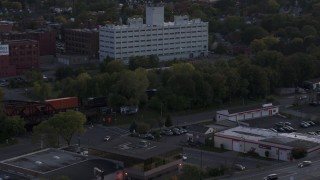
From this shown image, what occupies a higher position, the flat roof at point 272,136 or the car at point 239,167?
the flat roof at point 272,136

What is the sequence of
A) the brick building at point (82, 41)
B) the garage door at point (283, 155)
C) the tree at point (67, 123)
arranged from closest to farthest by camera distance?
the garage door at point (283, 155)
the tree at point (67, 123)
the brick building at point (82, 41)

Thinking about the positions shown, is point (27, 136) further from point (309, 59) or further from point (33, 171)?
point (309, 59)

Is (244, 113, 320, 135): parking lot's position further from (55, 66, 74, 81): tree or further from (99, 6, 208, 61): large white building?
(99, 6, 208, 61): large white building

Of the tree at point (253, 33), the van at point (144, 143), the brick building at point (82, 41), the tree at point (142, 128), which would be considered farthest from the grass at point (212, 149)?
the tree at point (253, 33)

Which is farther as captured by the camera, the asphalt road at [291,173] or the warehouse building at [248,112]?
the warehouse building at [248,112]

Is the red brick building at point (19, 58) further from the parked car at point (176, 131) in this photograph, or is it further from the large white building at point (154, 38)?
the parked car at point (176, 131)

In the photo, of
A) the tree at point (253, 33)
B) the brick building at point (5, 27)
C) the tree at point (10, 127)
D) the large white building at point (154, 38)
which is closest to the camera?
the tree at point (10, 127)

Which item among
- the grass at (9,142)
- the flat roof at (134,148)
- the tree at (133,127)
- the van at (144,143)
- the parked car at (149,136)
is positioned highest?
the van at (144,143)
